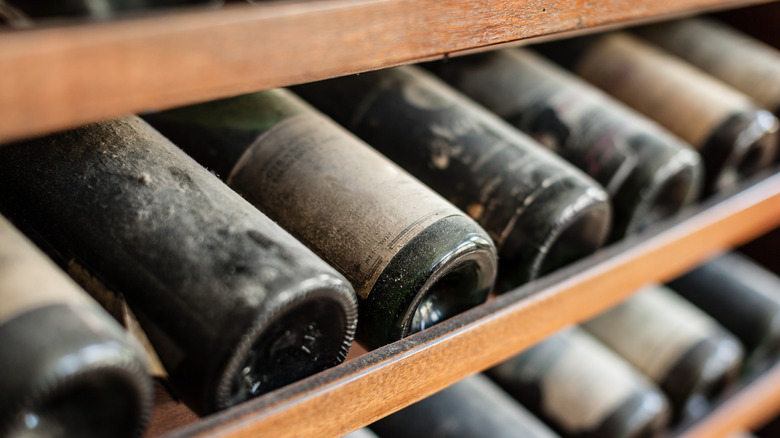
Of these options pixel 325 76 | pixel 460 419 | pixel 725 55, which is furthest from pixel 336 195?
pixel 725 55

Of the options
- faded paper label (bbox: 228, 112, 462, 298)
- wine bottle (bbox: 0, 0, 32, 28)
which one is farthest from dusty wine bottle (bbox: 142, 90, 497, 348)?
wine bottle (bbox: 0, 0, 32, 28)

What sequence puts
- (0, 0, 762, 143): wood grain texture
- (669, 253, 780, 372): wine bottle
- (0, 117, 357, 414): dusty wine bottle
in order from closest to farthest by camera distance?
(0, 0, 762, 143): wood grain texture, (0, 117, 357, 414): dusty wine bottle, (669, 253, 780, 372): wine bottle

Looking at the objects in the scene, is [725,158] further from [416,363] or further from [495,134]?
[416,363]

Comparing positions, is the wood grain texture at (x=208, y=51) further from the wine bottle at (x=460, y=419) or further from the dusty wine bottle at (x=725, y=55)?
the dusty wine bottle at (x=725, y=55)

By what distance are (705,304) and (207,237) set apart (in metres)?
0.95

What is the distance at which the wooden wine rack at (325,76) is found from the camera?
0.29 meters

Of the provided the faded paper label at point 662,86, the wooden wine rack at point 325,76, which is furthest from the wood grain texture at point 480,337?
the faded paper label at point 662,86

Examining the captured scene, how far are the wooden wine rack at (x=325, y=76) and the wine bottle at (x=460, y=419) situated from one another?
0.15 metres

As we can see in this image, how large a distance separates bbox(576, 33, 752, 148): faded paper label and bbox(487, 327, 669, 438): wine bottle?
0.29 m

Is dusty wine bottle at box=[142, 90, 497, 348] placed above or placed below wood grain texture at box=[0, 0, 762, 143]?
below

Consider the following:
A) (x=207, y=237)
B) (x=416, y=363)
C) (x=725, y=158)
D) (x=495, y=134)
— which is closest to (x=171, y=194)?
(x=207, y=237)

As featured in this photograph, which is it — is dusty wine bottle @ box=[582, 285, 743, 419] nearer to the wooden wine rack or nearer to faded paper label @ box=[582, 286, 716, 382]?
faded paper label @ box=[582, 286, 716, 382]

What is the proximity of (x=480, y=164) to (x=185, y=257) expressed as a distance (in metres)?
0.30

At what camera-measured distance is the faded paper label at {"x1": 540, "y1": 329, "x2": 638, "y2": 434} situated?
0.80 m
